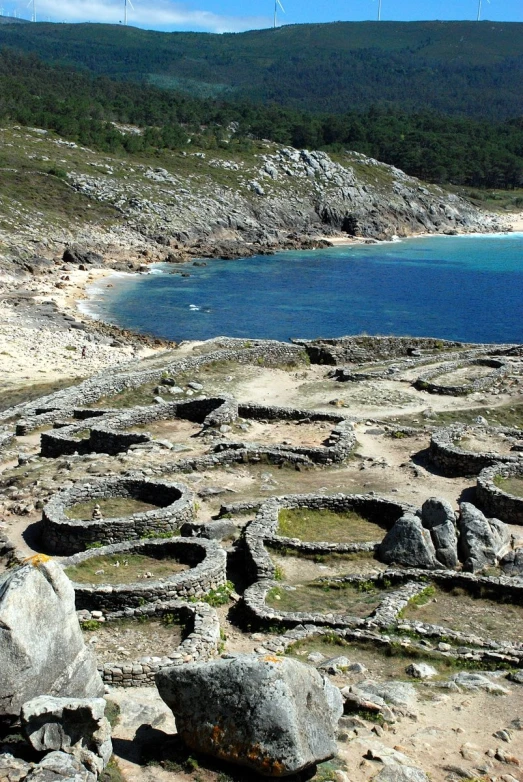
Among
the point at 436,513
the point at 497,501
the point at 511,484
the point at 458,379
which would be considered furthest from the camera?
the point at 458,379

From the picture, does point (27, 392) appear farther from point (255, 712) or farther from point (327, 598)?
point (255, 712)

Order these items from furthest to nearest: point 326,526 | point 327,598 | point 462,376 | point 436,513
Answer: point 462,376, point 326,526, point 436,513, point 327,598

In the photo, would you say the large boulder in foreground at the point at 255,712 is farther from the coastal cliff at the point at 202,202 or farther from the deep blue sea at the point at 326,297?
the coastal cliff at the point at 202,202

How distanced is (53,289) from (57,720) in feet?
224

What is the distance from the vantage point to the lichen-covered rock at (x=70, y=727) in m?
10.2

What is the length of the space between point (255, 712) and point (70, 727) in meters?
2.17

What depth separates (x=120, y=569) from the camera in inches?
760

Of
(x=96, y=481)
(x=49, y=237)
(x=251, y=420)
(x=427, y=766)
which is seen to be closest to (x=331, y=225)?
(x=49, y=237)

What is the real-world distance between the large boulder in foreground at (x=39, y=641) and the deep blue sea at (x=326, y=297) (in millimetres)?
56063

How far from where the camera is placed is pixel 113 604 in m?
17.1

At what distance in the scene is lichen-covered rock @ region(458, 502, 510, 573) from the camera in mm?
20391

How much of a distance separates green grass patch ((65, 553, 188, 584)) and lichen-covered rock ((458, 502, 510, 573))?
6.51 meters

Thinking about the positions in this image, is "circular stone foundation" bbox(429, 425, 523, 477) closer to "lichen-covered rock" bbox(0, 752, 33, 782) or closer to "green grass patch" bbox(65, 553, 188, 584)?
"green grass patch" bbox(65, 553, 188, 584)

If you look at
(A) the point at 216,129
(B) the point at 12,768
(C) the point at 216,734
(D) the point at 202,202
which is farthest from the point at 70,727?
(A) the point at 216,129
